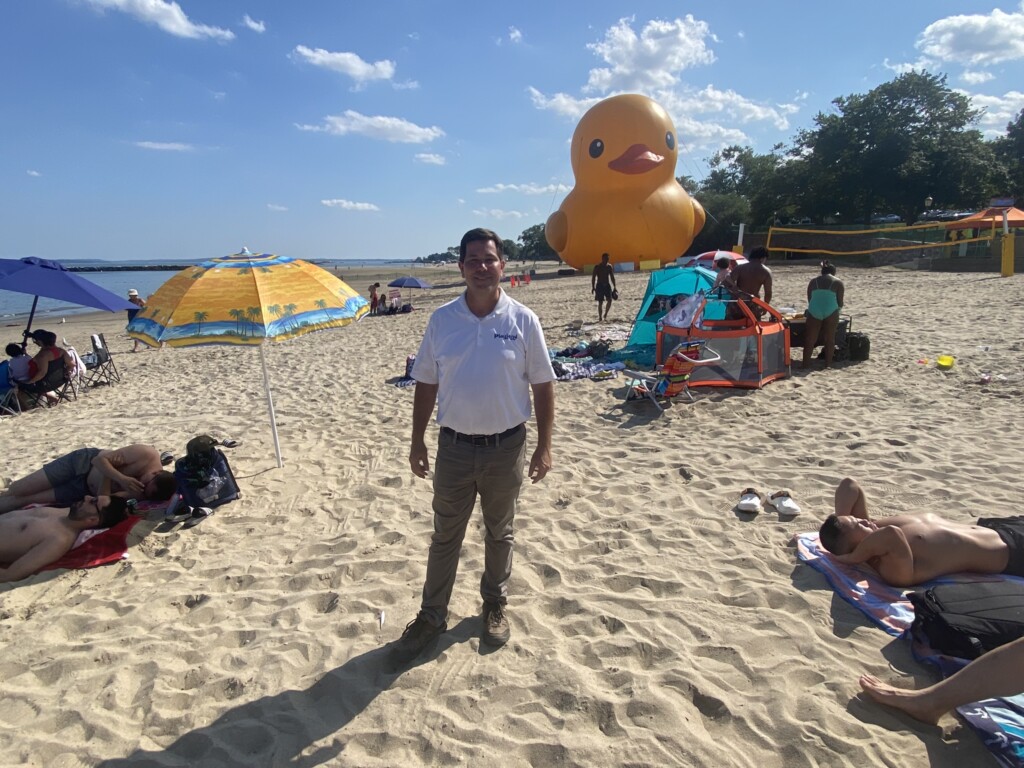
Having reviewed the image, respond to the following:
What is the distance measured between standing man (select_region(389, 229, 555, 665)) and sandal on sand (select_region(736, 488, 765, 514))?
1.95 m

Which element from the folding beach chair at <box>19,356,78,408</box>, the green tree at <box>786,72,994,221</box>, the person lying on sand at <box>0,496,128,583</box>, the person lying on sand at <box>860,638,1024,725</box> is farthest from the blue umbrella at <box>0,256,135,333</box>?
the green tree at <box>786,72,994,221</box>

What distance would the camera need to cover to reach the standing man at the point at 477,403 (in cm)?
252

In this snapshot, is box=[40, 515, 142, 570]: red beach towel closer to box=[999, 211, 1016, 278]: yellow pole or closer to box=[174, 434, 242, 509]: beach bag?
box=[174, 434, 242, 509]: beach bag

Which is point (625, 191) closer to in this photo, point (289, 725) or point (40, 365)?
point (40, 365)

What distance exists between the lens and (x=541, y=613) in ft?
9.96

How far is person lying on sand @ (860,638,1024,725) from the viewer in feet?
6.85

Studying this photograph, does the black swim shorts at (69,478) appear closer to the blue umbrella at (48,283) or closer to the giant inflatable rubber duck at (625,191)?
the blue umbrella at (48,283)

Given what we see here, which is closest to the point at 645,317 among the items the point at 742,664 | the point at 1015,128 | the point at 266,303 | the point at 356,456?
the point at 356,456

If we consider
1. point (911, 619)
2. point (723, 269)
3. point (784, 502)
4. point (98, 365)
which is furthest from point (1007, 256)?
point (98, 365)

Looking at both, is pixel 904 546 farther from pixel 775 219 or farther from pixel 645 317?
pixel 775 219

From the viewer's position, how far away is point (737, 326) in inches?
283

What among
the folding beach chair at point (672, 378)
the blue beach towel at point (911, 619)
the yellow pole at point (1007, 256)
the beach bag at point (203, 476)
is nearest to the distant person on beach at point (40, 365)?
the beach bag at point (203, 476)

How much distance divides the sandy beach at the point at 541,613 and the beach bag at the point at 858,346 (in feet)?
5.28

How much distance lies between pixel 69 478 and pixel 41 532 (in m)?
0.68
